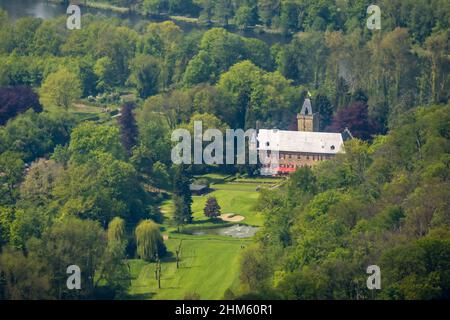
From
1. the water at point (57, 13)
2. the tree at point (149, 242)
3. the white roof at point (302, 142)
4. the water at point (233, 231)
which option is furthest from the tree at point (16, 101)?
the water at point (57, 13)

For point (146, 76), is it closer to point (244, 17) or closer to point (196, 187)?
point (196, 187)

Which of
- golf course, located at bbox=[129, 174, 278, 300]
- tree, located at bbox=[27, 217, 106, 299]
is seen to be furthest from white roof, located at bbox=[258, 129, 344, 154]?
tree, located at bbox=[27, 217, 106, 299]

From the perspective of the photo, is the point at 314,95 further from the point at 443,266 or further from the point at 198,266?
the point at 443,266

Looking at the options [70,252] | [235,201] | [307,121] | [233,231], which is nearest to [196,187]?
[235,201]

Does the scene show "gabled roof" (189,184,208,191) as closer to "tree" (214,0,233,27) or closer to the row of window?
the row of window

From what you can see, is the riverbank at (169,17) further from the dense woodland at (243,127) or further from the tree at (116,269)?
the tree at (116,269)

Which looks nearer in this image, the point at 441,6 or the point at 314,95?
the point at 314,95
